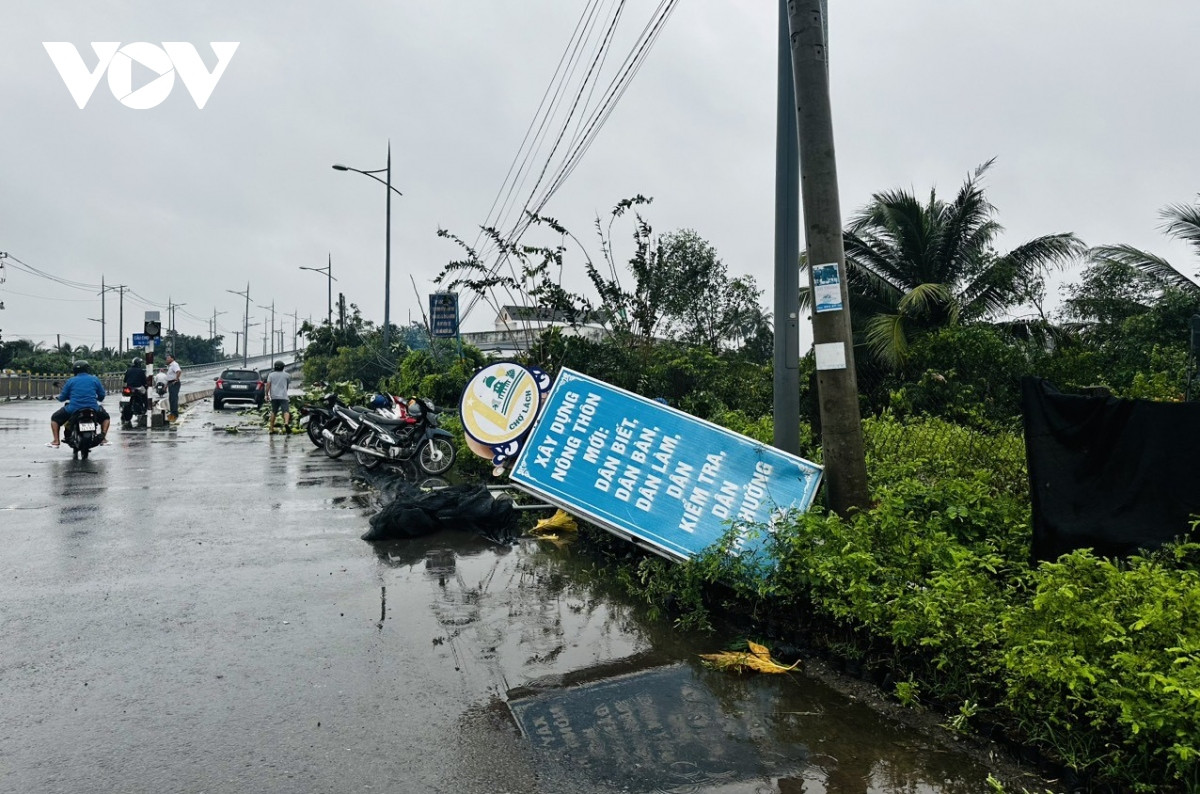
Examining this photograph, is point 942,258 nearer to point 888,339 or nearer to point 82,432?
point 888,339

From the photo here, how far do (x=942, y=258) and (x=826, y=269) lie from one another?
1730 centimetres

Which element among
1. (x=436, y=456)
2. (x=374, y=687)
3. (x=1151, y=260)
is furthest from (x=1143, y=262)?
(x=374, y=687)

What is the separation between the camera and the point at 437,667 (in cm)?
505

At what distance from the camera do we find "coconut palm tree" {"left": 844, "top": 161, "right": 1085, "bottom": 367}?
21.3m

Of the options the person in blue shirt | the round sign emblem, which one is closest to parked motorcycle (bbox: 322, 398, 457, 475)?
the round sign emblem

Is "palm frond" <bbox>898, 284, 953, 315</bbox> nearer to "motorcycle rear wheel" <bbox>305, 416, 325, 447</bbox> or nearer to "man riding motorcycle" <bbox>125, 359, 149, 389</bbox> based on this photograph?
"motorcycle rear wheel" <bbox>305, 416, 325, 447</bbox>

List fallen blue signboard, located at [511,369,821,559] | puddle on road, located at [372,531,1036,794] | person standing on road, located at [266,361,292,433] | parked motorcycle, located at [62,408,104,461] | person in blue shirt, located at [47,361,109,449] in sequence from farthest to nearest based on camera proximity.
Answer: person standing on road, located at [266,361,292,433], person in blue shirt, located at [47,361,109,449], parked motorcycle, located at [62,408,104,461], fallen blue signboard, located at [511,369,821,559], puddle on road, located at [372,531,1036,794]

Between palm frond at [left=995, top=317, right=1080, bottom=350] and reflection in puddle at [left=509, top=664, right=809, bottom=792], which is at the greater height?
palm frond at [left=995, top=317, right=1080, bottom=350]

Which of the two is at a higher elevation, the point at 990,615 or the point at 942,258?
the point at 942,258

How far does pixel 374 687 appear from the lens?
15.5ft

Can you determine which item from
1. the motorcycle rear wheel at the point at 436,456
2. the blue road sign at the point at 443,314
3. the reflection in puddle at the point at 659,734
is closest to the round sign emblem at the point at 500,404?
the motorcycle rear wheel at the point at 436,456

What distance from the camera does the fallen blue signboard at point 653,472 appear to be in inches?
265

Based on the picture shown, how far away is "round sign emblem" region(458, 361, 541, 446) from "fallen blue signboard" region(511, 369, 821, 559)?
181 centimetres

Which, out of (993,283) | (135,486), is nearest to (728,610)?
(135,486)
